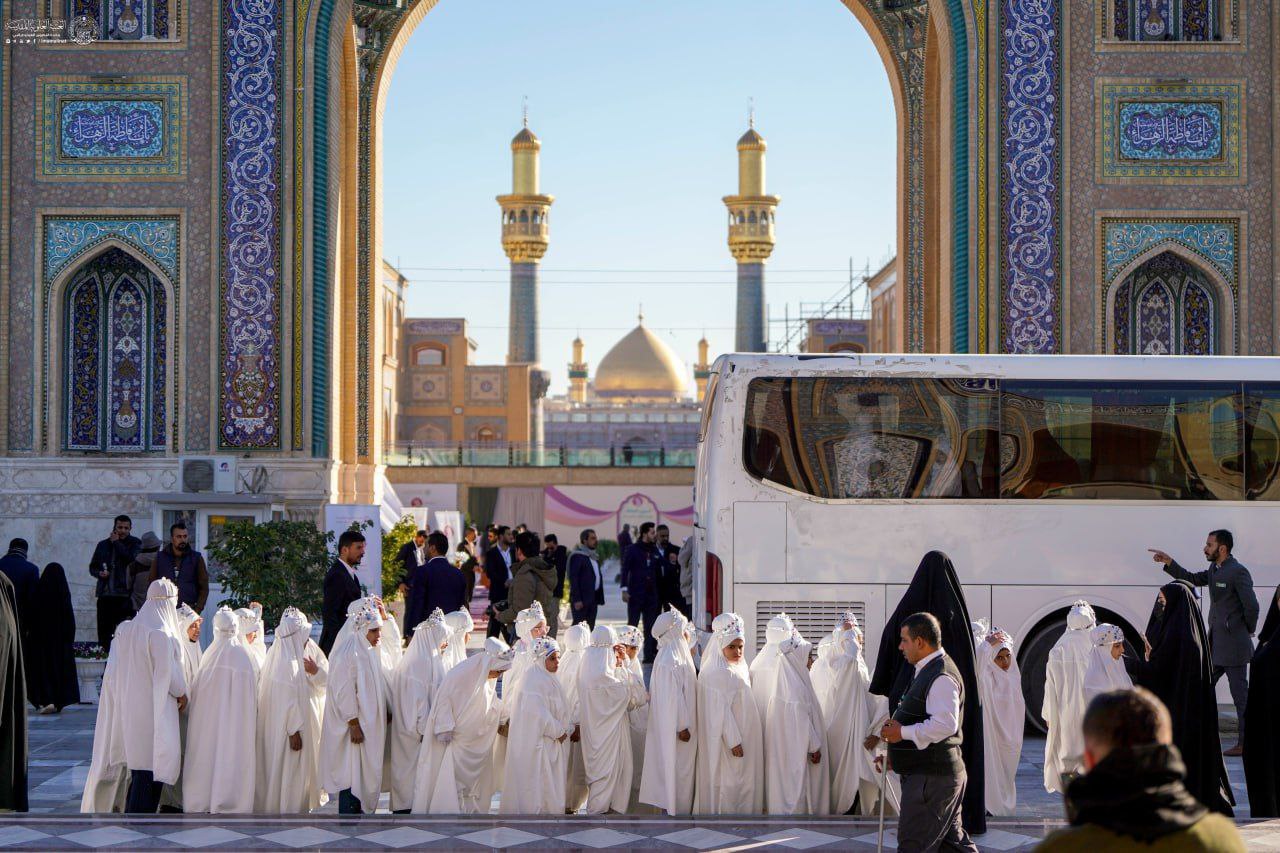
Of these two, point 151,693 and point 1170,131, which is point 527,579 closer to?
point 151,693

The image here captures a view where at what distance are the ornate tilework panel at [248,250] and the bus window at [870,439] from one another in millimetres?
7241

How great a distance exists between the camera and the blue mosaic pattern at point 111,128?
16.5 meters

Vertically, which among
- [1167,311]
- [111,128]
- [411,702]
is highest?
[111,128]

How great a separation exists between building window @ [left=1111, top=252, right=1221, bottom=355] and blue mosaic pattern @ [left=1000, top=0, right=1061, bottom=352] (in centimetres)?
91

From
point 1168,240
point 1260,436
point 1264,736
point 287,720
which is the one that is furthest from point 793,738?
point 1168,240

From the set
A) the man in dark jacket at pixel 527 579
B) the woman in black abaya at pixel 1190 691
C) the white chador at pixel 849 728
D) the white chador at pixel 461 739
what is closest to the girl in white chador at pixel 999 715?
the white chador at pixel 849 728

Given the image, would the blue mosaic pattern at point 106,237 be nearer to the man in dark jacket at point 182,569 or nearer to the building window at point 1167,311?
the man in dark jacket at point 182,569

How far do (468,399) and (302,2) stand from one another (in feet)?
124

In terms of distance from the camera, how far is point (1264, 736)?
809cm

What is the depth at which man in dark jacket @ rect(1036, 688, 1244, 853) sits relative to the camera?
3.29 m

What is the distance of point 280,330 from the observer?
16438 mm

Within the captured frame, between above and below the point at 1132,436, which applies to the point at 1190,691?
below

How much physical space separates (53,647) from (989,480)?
7.10 m

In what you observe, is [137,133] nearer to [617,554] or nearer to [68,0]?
[68,0]
